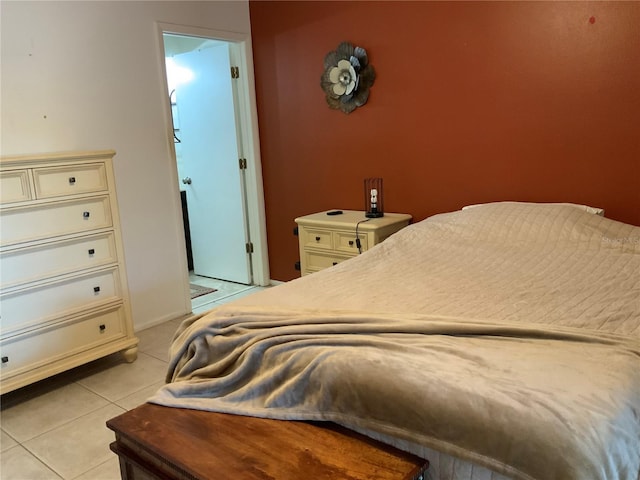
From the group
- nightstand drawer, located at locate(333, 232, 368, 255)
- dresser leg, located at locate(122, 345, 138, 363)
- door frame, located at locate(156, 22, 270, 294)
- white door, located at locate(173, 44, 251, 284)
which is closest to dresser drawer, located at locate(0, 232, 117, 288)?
dresser leg, located at locate(122, 345, 138, 363)

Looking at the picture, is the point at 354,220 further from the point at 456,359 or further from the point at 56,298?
the point at 456,359

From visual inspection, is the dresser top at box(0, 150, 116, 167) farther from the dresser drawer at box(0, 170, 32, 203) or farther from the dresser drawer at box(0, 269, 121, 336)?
the dresser drawer at box(0, 269, 121, 336)

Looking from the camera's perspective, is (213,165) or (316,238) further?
(213,165)

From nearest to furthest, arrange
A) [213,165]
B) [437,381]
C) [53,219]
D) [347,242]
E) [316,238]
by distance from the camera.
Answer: [437,381], [53,219], [347,242], [316,238], [213,165]

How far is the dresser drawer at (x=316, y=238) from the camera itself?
3.40 meters

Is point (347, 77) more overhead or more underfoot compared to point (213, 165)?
more overhead

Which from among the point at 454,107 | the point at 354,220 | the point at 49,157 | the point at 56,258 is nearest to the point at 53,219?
the point at 56,258

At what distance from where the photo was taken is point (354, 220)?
10.9ft

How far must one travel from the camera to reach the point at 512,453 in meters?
1.08

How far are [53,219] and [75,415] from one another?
3.17 ft

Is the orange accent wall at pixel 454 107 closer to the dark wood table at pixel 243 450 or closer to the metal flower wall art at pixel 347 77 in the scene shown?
the metal flower wall art at pixel 347 77

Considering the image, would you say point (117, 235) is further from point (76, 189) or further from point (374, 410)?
point (374, 410)

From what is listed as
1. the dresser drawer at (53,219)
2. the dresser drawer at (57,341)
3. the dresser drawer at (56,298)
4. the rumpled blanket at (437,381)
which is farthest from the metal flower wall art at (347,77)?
the rumpled blanket at (437,381)

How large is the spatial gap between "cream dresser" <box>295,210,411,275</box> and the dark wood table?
1.89 meters
